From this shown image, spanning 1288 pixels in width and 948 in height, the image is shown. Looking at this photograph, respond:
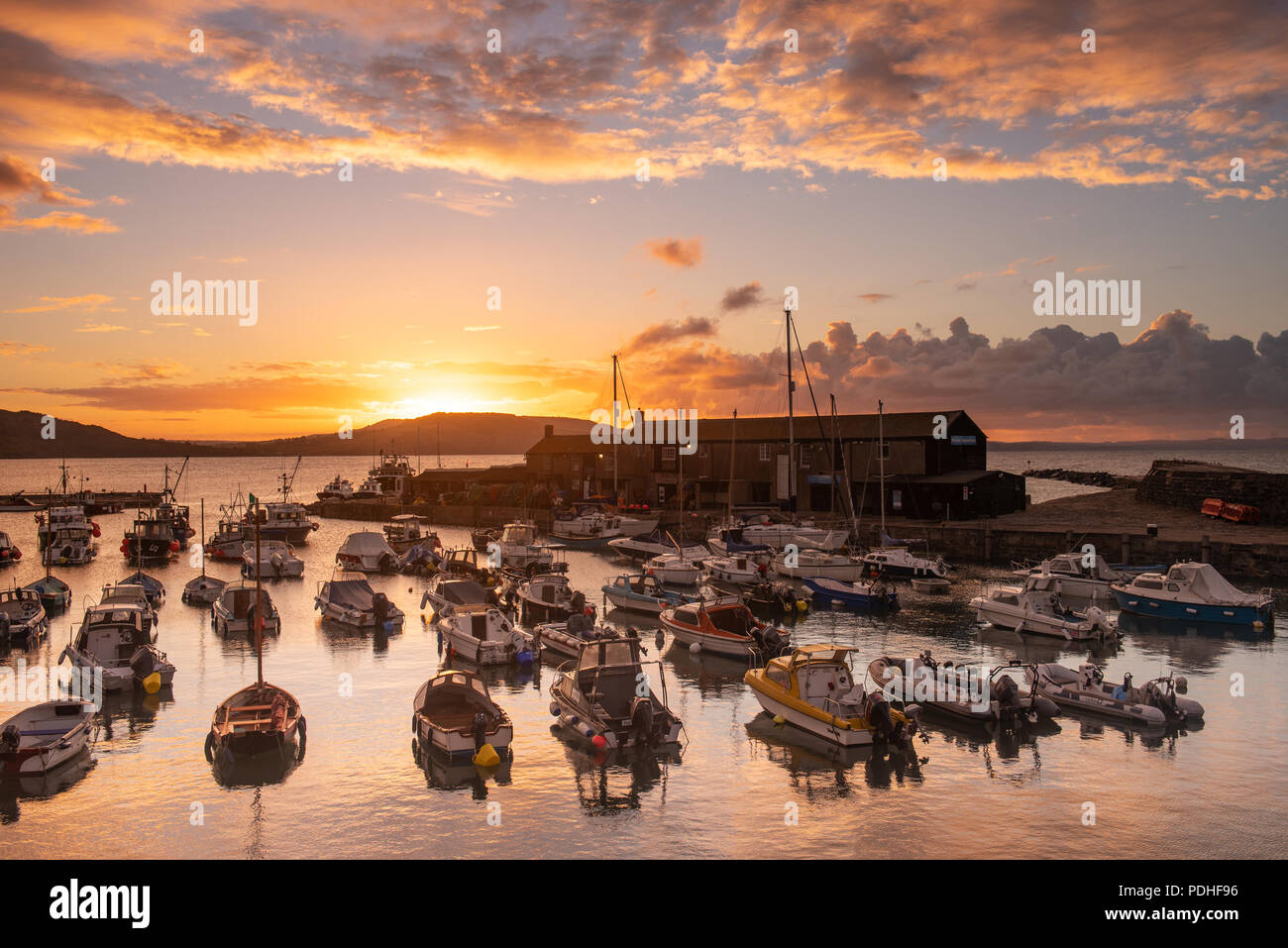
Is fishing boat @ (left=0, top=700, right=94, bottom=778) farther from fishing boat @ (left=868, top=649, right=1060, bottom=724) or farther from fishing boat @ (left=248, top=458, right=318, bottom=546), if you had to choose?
fishing boat @ (left=248, top=458, right=318, bottom=546)

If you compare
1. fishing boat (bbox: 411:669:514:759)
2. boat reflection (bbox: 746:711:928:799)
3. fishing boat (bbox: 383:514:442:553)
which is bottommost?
boat reflection (bbox: 746:711:928:799)

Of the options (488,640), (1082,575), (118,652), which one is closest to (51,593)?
(118,652)

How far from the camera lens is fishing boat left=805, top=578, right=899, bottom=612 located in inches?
1751

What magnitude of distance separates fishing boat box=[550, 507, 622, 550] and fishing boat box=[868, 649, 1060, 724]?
1945 inches

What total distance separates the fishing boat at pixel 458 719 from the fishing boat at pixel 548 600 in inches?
610

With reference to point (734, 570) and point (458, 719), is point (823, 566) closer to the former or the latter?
point (734, 570)

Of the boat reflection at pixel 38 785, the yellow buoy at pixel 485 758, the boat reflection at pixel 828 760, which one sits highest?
the yellow buoy at pixel 485 758

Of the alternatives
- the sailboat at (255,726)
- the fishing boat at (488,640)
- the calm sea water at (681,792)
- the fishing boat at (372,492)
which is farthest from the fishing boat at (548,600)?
the fishing boat at (372,492)

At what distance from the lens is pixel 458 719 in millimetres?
23484

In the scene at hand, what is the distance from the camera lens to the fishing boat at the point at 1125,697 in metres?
25.3

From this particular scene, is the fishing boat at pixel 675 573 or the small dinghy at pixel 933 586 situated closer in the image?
the small dinghy at pixel 933 586

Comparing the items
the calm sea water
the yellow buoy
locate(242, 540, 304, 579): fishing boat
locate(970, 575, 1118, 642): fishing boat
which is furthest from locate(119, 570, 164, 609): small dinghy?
locate(970, 575, 1118, 642): fishing boat

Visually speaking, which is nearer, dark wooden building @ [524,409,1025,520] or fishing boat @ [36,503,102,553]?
fishing boat @ [36,503,102,553]

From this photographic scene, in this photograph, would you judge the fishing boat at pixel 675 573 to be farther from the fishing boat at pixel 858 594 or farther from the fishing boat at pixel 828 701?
the fishing boat at pixel 828 701
